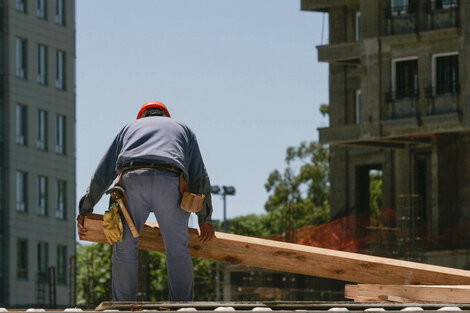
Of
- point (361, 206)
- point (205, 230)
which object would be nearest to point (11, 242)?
point (361, 206)

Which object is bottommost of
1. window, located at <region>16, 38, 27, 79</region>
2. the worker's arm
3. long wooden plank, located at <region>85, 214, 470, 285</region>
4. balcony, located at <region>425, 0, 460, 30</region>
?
long wooden plank, located at <region>85, 214, 470, 285</region>

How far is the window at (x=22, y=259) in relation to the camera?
7150cm

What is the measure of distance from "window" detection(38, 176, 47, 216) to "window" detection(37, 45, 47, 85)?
5.12 m

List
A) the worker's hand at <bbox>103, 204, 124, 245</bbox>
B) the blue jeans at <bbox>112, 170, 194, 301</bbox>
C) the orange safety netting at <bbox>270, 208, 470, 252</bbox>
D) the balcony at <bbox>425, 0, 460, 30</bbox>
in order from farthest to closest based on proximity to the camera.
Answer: the balcony at <bbox>425, 0, 460, 30</bbox> < the orange safety netting at <bbox>270, 208, 470, 252</bbox> < the worker's hand at <bbox>103, 204, 124, 245</bbox> < the blue jeans at <bbox>112, 170, 194, 301</bbox>

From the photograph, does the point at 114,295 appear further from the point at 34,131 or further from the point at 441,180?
the point at 34,131

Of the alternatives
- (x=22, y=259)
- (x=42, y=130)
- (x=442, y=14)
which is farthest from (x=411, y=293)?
(x=42, y=130)

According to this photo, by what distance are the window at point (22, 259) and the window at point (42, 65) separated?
29.3ft

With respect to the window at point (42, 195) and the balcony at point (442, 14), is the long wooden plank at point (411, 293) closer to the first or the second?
the balcony at point (442, 14)

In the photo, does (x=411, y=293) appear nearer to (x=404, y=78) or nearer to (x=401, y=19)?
(x=404, y=78)

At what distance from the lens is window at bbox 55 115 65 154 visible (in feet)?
255

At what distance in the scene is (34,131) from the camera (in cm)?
7500

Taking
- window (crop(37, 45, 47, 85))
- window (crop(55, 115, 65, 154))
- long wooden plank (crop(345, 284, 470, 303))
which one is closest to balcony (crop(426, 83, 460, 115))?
window (crop(37, 45, 47, 85))

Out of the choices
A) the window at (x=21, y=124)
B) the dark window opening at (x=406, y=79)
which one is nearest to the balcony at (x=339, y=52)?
the dark window opening at (x=406, y=79)

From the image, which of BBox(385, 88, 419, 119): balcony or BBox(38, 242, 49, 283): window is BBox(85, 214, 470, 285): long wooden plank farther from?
BBox(38, 242, 49, 283): window
